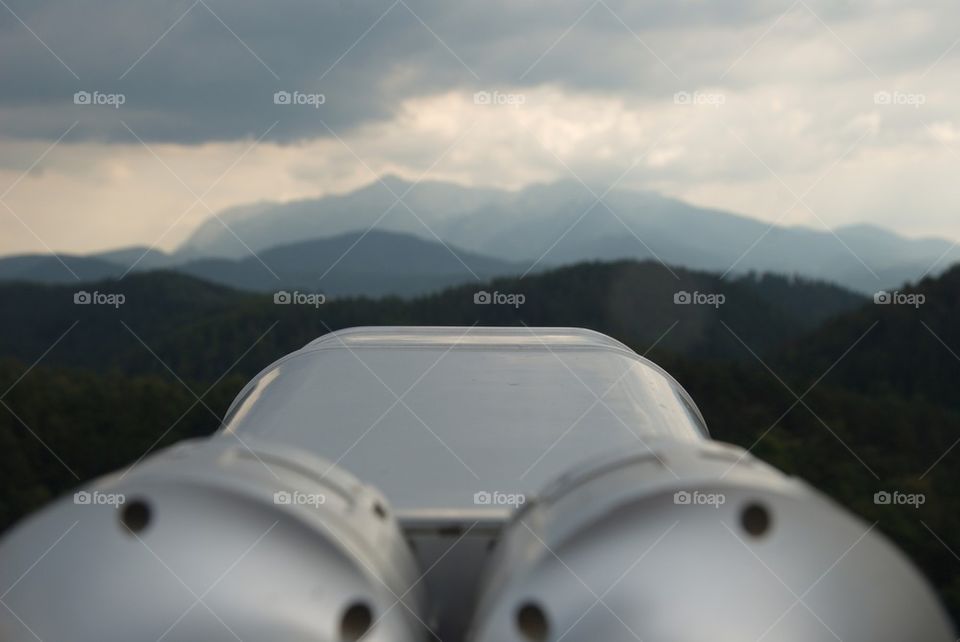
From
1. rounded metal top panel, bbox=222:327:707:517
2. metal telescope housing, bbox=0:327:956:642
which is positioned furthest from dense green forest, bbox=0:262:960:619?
metal telescope housing, bbox=0:327:956:642

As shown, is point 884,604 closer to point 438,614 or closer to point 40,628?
point 438,614

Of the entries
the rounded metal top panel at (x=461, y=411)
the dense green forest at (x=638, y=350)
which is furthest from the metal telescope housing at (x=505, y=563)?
the dense green forest at (x=638, y=350)

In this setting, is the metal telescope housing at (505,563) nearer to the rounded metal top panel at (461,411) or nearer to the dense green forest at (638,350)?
the rounded metal top panel at (461,411)

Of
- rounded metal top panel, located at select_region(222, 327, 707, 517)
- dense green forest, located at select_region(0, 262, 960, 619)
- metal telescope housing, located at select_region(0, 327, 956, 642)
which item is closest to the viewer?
metal telescope housing, located at select_region(0, 327, 956, 642)

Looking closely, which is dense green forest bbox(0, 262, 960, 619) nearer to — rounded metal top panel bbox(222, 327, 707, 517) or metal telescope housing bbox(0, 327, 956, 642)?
rounded metal top panel bbox(222, 327, 707, 517)

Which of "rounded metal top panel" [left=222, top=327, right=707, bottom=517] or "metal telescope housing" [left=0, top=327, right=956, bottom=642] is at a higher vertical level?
"rounded metal top panel" [left=222, top=327, right=707, bottom=517]

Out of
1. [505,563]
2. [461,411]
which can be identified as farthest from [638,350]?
[505,563]

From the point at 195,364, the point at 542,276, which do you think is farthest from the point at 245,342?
the point at 542,276
